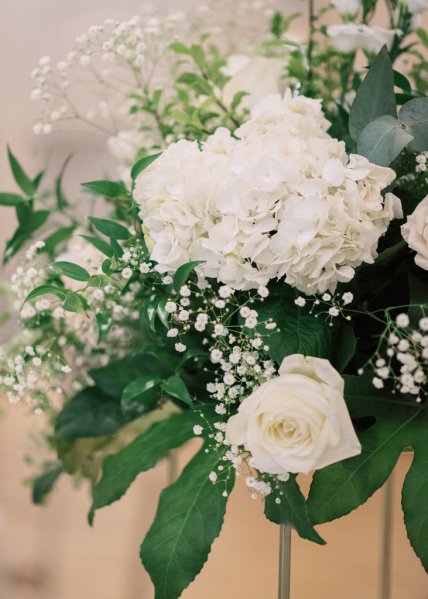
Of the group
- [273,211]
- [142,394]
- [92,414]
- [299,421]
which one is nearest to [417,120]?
[273,211]

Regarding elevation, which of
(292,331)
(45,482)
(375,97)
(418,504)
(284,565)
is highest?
(375,97)

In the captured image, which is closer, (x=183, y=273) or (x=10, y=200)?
(x=183, y=273)

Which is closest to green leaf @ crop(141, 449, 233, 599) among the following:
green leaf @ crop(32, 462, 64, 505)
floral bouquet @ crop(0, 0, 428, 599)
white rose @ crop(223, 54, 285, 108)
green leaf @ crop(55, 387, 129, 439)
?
floral bouquet @ crop(0, 0, 428, 599)

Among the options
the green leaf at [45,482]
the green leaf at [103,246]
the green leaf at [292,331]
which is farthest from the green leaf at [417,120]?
the green leaf at [45,482]

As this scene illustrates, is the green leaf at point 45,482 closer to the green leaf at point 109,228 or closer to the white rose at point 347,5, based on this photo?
the green leaf at point 109,228

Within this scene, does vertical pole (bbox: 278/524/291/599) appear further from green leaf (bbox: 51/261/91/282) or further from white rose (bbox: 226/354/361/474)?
green leaf (bbox: 51/261/91/282)

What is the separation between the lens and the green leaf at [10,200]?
0.77m

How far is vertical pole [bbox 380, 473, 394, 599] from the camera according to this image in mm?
652

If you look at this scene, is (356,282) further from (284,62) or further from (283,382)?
(284,62)

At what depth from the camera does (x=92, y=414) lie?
0.82m

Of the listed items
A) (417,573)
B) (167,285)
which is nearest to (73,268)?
(167,285)

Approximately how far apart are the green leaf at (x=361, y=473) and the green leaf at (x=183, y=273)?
181 millimetres

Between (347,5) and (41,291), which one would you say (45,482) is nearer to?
(41,291)

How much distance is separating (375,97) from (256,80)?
1.06ft
